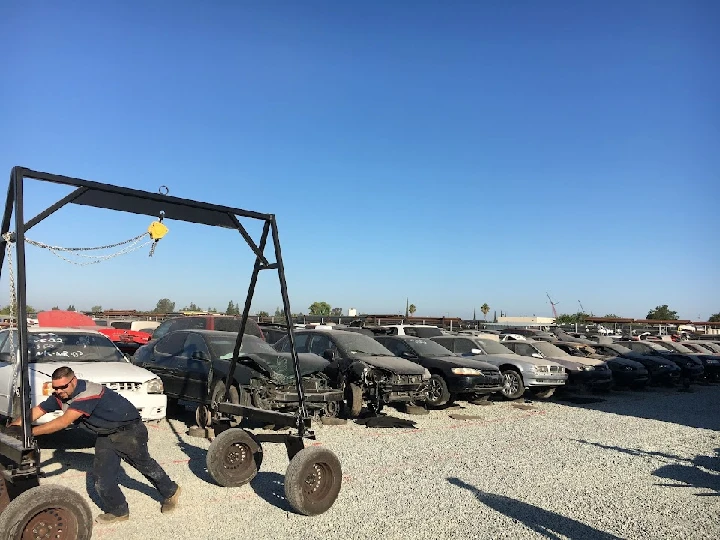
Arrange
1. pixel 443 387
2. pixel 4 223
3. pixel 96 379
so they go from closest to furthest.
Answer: pixel 4 223 < pixel 96 379 < pixel 443 387

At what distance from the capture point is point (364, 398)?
1073cm

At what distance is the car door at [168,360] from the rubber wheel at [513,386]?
25.3 feet

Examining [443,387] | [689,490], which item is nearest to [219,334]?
[443,387]

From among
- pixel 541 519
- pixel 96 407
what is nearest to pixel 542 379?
pixel 541 519

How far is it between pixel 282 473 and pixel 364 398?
3971 mm

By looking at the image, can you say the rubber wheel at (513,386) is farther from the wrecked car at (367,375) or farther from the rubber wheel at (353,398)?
the rubber wheel at (353,398)

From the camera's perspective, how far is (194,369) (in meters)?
9.52

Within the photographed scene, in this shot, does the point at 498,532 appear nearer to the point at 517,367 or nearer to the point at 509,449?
the point at 509,449

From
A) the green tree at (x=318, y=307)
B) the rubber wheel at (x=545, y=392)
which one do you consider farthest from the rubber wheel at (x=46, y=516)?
the green tree at (x=318, y=307)

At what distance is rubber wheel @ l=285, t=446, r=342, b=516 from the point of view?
529cm

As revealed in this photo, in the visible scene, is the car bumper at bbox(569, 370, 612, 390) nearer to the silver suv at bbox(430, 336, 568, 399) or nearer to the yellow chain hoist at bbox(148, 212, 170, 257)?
the silver suv at bbox(430, 336, 568, 399)

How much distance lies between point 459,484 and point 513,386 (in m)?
8.03

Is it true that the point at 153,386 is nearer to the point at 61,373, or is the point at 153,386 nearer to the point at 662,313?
the point at 61,373

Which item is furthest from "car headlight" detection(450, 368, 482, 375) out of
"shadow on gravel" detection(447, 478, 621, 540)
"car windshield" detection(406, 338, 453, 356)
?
"shadow on gravel" detection(447, 478, 621, 540)
